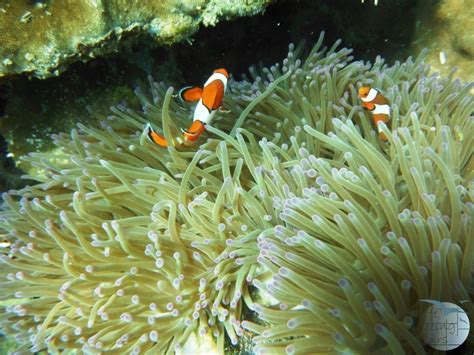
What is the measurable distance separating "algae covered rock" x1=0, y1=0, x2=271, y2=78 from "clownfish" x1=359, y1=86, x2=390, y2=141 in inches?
39.6

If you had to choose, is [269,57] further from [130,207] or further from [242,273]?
[242,273]

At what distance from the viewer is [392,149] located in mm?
2178

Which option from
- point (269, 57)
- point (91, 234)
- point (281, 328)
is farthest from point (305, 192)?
point (269, 57)

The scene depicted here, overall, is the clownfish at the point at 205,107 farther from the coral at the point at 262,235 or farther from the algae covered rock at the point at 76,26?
the algae covered rock at the point at 76,26

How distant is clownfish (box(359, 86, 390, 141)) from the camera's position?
243 cm

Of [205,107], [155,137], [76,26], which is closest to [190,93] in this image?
[205,107]

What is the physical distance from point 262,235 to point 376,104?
1.25 m

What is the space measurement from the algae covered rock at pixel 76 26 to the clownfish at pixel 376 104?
39.6 inches

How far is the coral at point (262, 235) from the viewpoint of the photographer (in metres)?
1.54

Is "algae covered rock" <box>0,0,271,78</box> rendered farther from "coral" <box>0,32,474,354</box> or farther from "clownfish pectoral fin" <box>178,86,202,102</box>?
"coral" <box>0,32,474,354</box>

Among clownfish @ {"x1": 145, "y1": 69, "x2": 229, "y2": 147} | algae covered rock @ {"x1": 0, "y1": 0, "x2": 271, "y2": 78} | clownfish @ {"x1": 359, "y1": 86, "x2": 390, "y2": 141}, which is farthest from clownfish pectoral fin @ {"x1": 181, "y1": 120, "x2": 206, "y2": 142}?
clownfish @ {"x1": 359, "y1": 86, "x2": 390, "y2": 141}

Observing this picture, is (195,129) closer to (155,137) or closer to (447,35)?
(155,137)

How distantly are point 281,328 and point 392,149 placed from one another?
3.95ft

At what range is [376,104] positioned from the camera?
8.09ft
